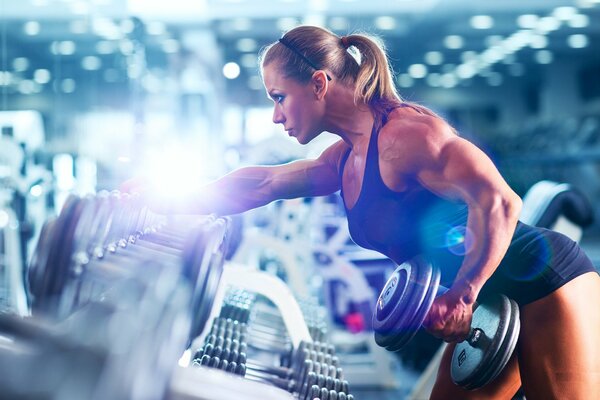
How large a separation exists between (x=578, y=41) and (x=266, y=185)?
12.5 metres

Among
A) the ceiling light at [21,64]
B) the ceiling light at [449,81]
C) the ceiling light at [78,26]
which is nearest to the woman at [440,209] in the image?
the ceiling light at [78,26]

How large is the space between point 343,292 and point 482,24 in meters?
7.50

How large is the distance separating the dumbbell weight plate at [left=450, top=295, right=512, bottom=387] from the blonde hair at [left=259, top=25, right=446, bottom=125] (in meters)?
0.43

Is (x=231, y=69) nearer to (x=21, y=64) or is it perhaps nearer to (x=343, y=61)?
(x=21, y=64)

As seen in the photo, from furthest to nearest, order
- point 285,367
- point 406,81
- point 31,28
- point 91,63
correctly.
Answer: point 406,81 → point 91,63 → point 31,28 → point 285,367

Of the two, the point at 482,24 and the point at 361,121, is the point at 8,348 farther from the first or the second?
the point at 482,24

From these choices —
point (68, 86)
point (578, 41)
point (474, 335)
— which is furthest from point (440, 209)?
point (578, 41)

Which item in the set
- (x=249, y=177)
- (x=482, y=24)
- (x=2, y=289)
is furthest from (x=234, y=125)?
(x=249, y=177)

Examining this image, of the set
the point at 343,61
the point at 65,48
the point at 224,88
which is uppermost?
the point at 65,48

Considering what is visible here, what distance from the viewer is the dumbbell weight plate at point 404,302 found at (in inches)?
45.9

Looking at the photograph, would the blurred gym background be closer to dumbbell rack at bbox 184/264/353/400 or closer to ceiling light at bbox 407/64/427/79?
ceiling light at bbox 407/64/427/79

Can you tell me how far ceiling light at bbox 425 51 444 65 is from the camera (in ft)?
41.7

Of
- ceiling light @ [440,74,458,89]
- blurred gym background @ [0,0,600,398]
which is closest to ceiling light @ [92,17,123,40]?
blurred gym background @ [0,0,600,398]

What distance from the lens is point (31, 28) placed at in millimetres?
8742
